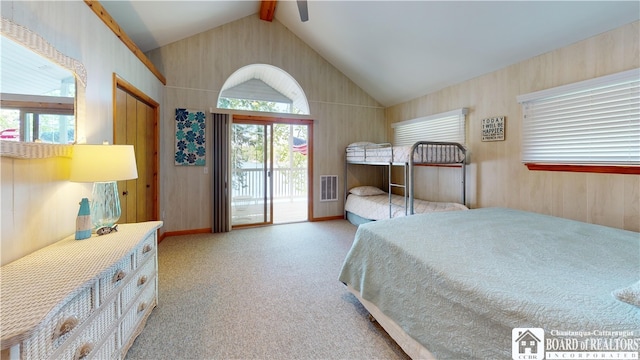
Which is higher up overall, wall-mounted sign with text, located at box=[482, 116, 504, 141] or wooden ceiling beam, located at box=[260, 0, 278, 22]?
wooden ceiling beam, located at box=[260, 0, 278, 22]

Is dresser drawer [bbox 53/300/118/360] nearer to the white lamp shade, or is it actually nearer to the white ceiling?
the white lamp shade

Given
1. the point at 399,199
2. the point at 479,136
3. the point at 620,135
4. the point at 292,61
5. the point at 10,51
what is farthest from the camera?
the point at 292,61

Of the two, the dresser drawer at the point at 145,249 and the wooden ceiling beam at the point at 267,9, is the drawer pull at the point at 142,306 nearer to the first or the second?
the dresser drawer at the point at 145,249

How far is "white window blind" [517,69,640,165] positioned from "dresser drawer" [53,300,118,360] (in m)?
3.96

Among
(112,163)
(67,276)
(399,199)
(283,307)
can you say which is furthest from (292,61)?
(67,276)

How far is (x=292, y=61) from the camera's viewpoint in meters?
4.80

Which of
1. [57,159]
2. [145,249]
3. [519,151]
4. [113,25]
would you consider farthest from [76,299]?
[519,151]

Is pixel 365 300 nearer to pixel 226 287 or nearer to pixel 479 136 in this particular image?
pixel 226 287

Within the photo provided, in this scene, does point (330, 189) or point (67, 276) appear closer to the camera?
point (67, 276)

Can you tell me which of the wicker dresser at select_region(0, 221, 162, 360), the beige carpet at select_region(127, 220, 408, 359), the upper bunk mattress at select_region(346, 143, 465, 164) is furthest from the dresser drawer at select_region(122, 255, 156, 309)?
the upper bunk mattress at select_region(346, 143, 465, 164)

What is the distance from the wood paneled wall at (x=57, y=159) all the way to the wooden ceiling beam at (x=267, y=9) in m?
2.54

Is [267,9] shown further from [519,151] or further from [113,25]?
[519,151]

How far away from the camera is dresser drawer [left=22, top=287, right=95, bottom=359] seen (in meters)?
0.84

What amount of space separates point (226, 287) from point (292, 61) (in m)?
4.05
